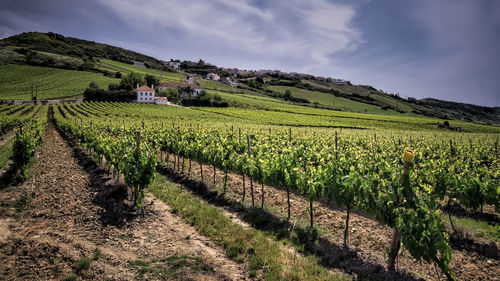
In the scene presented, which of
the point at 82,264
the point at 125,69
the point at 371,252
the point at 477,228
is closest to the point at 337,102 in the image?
the point at 477,228

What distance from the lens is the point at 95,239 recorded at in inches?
257

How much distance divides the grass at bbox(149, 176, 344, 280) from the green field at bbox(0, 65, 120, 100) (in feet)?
290

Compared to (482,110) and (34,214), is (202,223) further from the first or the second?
(482,110)

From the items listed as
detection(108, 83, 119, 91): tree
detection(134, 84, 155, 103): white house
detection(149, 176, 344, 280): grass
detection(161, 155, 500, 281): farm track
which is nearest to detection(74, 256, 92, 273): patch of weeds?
detection(149, 176, 344, 280): grass

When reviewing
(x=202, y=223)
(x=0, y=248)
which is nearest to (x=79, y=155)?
(x=0, y=248)

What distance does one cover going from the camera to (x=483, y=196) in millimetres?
7992

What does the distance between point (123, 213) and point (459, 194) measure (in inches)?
451

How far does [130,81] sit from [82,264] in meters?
94.6

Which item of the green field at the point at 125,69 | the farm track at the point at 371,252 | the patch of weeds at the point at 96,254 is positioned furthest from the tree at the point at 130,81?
the patch of weeds at the point at 96,254

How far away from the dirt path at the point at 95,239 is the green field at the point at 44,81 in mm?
84599

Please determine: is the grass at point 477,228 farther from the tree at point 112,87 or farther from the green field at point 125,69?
the green field at point 125,69

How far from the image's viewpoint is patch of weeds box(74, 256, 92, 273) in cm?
502

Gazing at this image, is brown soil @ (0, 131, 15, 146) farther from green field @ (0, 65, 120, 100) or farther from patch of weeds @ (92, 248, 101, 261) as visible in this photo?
green field @ (0, 65, 120, 100)

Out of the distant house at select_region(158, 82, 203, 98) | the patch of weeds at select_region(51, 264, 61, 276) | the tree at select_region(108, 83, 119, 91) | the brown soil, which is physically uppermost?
the distant house at select_region(158, 82, 203, 98)
